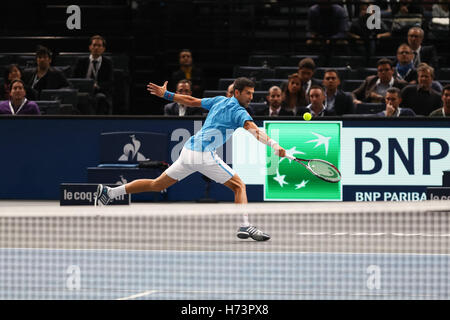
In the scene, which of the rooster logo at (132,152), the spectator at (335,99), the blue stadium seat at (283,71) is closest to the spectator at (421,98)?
the spectator at (335,99)

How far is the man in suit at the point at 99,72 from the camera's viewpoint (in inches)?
607

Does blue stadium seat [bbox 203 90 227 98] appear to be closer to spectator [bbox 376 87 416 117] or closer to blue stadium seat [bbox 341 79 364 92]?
blue stadium seat [bbox 341 79 364 92]

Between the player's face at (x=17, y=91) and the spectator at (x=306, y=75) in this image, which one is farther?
the spectator at (x=306, y=75)

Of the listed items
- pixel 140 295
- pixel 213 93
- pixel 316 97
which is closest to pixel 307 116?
pixel 316 97

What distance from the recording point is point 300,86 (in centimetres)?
1428

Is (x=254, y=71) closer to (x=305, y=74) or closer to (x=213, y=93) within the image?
(x=213, y=93)

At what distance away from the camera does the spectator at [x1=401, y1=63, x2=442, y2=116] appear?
1423 centimetres

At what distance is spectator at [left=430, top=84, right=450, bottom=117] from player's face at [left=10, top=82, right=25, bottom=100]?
6244 mm

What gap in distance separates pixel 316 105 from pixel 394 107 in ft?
3.80

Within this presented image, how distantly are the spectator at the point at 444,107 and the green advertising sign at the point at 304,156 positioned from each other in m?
1.47

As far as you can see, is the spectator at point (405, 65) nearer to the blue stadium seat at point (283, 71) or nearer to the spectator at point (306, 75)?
the spectator at point (306, 75)

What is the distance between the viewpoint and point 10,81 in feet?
50.9

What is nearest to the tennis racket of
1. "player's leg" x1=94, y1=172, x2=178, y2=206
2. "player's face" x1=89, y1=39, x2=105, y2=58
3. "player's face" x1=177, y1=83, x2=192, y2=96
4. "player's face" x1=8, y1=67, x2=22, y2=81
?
"player's leg" x1=94, y1=172, x2=178, y2=206
